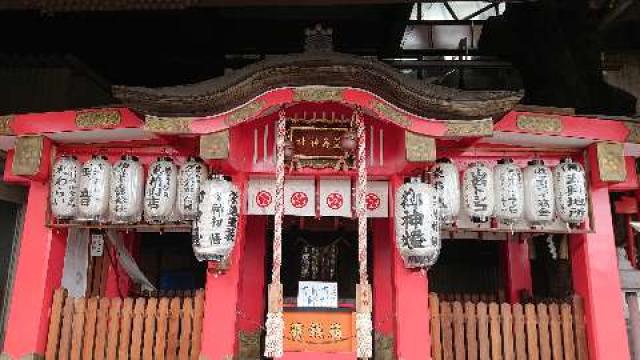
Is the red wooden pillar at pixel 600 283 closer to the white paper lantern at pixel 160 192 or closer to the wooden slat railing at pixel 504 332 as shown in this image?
the wooden slat railing at pixel 504 332

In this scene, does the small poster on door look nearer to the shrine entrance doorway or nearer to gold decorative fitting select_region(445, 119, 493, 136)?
the shrine entrance doorway

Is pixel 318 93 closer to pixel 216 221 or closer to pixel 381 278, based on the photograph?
pixel 216 221

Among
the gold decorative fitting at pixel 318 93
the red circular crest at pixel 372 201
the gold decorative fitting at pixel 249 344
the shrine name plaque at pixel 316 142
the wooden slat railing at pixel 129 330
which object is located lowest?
the gold decorative fitting at pixel 249 344

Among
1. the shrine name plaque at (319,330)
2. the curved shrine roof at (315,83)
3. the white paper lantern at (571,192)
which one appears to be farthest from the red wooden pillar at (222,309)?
the white paper lantern at (571,192)

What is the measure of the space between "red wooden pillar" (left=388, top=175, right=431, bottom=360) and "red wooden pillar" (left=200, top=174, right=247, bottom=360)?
7.33 ft

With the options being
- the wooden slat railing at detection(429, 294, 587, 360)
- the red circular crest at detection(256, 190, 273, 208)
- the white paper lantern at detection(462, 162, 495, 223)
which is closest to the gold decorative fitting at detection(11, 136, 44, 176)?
the red circular crest at detection(256, 190, 273, 208)

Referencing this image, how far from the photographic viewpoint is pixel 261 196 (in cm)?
779

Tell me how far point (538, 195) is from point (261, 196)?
3.98 meters

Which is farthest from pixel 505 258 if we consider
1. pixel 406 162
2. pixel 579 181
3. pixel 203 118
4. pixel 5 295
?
pixel 5 295

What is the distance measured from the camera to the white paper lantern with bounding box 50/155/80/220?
7.43 m

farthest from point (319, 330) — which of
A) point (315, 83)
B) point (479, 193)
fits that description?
point (315, 83)

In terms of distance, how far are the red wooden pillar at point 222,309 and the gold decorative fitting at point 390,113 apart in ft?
7.48

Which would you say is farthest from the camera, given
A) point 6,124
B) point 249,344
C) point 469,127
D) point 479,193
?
point 249,344

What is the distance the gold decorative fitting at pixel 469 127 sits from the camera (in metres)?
6.63
